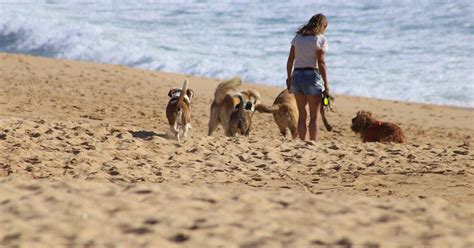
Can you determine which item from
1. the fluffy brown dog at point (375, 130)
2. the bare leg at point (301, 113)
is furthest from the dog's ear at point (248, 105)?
the fluffy brown dog at point (375, 130)

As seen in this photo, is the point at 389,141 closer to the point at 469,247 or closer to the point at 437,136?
the point at 437,136

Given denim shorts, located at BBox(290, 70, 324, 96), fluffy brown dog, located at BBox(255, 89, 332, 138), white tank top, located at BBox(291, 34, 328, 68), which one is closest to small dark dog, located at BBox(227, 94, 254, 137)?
fluffy brown dog, located at BBox(255, 89, 332, 138)

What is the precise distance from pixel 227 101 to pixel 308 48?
5.64ft

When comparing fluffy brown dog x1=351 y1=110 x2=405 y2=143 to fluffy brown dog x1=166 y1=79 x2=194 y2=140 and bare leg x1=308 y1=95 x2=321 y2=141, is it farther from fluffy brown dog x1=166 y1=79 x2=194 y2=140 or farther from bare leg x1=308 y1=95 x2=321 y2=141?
fluffy brown dog x1=166 y1=79 x2=194 y2=140

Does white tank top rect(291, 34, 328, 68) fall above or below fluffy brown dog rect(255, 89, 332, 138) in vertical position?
above

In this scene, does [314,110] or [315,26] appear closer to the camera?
[315,26]

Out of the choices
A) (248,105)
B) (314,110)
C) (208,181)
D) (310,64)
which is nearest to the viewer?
(208,181)

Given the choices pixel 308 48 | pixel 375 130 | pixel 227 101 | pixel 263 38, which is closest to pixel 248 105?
pixel 227 101

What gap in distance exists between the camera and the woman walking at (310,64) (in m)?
10.7

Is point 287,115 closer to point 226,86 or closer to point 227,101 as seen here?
point 227,101

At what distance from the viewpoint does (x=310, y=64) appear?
35.5ft

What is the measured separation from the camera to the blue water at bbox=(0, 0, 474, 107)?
902 inches

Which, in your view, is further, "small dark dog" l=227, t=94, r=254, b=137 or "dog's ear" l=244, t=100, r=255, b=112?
"small dark dog" l=227, t=94, r=254, b=137

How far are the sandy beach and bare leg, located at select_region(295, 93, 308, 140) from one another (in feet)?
1.39
